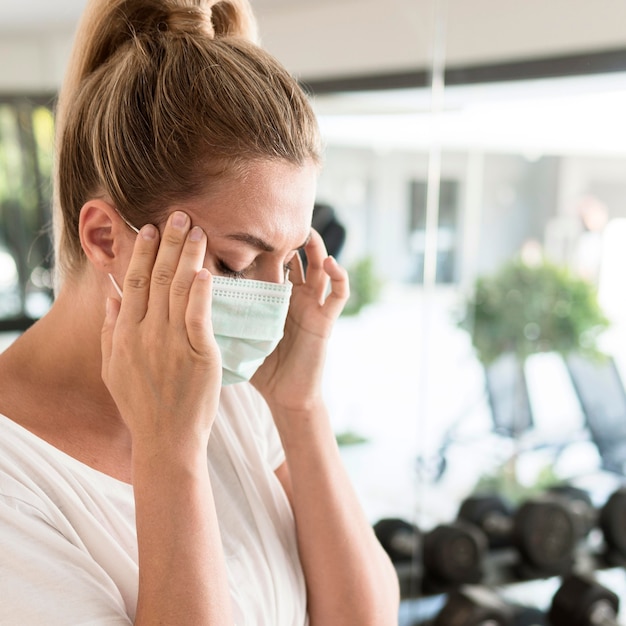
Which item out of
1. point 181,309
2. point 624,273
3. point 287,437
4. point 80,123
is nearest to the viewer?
point 181,309

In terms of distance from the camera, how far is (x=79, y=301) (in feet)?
3.45

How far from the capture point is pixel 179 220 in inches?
36.0

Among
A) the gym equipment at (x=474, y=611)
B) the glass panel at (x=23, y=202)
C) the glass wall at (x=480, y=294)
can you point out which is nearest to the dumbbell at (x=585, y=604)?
the gym equipment at (x=474, y=611)

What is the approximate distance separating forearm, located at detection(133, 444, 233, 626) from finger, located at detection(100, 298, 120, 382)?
13 cm

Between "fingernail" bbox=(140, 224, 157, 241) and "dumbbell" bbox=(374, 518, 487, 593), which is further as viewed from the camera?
"dumbbell" bbox=(374, 518, 487, 593)

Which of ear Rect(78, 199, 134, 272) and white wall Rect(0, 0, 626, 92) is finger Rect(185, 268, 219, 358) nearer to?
ear Rect(78, 199, 134, 272)

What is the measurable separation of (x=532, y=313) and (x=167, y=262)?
2.50 metres

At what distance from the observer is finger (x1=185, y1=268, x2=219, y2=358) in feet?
2.84

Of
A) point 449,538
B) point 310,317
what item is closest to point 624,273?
point 449,538

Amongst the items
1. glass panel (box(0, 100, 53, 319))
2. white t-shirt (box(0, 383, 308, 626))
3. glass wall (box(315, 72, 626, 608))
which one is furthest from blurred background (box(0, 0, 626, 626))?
white t-shirt (box(0, 383, 308, 626))

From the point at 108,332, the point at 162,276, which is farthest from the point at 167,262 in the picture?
the point at 108,332

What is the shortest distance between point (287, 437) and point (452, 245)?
2.37 meters

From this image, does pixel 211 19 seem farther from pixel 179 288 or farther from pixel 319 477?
pixel 319 477

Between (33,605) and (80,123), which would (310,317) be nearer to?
(80,123)
